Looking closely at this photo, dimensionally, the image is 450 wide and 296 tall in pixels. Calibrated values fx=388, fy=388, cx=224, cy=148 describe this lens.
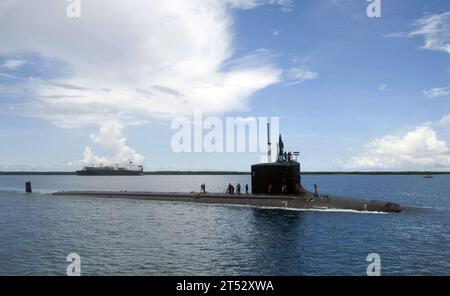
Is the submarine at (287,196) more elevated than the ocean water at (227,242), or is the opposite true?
the submarine at (287,196)

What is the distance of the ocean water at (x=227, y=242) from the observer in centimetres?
2027

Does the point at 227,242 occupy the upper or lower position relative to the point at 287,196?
lower

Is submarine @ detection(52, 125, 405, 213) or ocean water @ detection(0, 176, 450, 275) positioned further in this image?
submarine @ detection(52, 125, 405, 213)

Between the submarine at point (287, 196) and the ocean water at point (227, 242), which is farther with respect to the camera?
the submarine at point (287, 196)

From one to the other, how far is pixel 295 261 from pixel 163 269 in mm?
7196

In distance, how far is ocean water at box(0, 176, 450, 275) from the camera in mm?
20266

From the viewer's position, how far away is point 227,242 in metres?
26.5

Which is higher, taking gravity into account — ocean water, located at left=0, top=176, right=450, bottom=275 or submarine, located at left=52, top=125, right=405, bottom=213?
submarine, located at left=52, top=125, right=405, bottom=213

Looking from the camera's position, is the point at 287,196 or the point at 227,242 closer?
the point at 227,242

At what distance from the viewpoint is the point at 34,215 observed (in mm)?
43844

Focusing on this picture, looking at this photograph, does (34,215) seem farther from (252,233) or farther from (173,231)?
(252,233)

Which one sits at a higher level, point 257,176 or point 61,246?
point 257,176
